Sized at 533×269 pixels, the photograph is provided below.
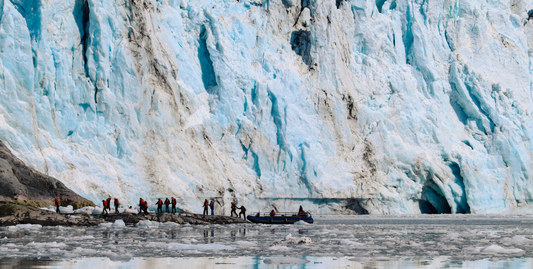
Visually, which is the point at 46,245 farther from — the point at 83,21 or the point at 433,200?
the point at 433,200

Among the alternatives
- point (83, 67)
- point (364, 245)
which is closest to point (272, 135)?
point (83, 67)

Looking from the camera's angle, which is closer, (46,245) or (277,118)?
(46,245)

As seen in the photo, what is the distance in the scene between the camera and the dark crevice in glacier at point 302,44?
3716cm

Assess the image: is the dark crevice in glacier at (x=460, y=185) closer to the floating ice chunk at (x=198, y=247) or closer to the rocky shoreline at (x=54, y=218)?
the rocky shoreline at (x=54, y=218)

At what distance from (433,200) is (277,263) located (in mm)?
30728

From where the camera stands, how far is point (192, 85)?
34.0 m

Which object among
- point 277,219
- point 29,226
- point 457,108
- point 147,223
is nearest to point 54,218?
point 29,226

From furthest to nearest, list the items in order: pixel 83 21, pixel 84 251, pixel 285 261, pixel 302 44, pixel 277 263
A: pixel 302 44 → pixel 83 21 → pixel 84 251 → pixel 285 261 → pixel 277 263

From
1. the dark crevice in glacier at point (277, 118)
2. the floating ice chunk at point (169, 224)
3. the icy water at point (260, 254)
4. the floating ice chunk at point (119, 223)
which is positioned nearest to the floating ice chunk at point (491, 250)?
the icy water at point (260, 254)

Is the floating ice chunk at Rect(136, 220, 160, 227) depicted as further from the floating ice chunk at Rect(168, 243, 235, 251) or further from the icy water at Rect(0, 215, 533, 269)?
the floating ice chunk at Rect(168, 243, 235, 251)

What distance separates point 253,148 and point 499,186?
16.9 meters

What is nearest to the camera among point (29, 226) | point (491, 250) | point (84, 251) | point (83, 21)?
point (84, 251)

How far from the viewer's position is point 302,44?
123 feet

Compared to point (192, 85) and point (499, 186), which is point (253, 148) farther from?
point (499, 186)
